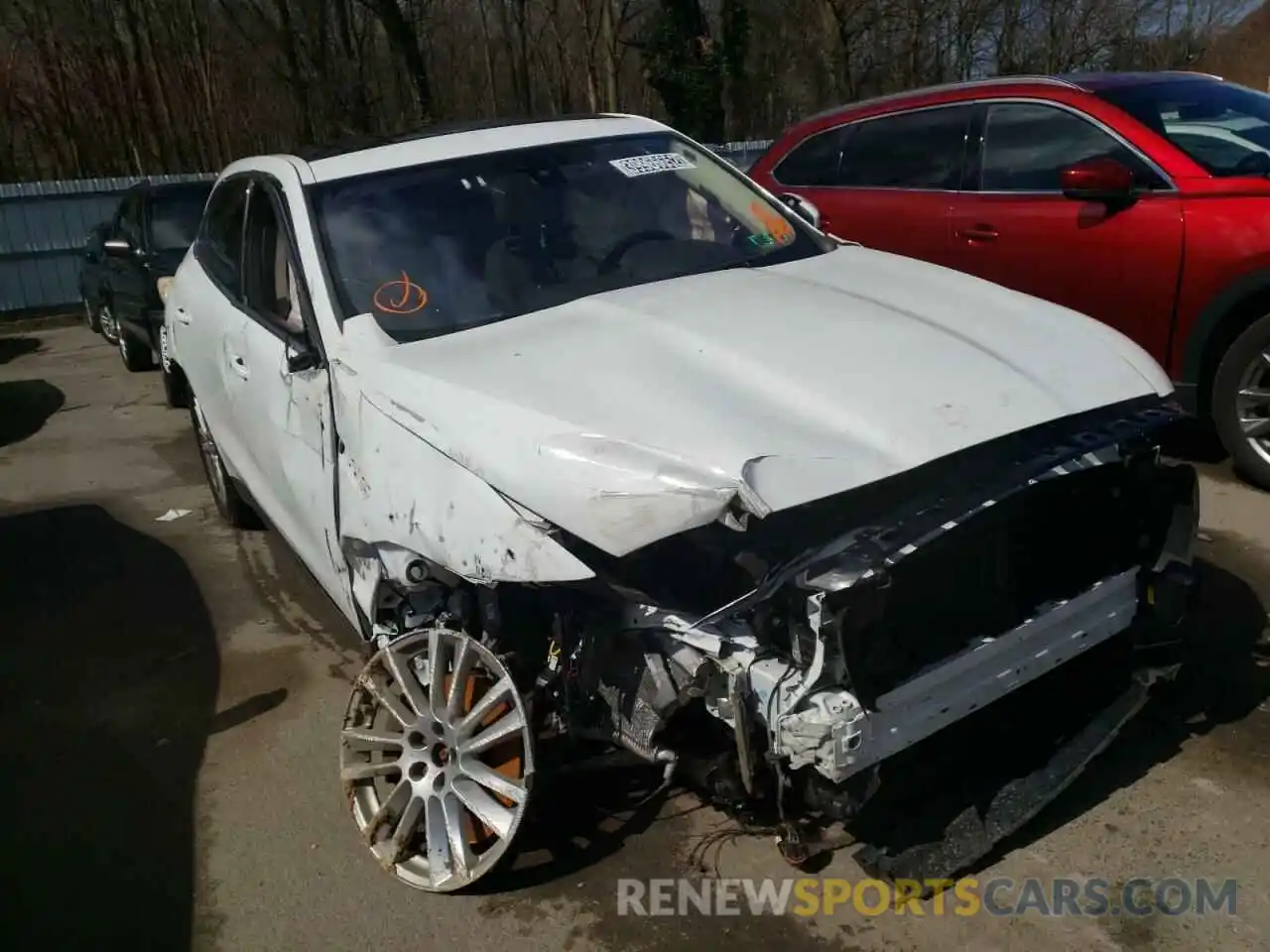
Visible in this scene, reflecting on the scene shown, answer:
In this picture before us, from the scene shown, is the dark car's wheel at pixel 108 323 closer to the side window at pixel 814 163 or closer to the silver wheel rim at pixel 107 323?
the silver wheel rim at pixel 107 323

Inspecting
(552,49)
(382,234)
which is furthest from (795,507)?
(552,49)

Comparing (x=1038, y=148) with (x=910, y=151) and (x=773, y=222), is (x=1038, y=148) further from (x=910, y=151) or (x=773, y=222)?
(x=773, y=222)

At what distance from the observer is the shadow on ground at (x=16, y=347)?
12633 mm

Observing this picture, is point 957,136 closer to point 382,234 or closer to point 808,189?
point 808,189

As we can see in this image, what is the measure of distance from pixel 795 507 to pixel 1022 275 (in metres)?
3.68

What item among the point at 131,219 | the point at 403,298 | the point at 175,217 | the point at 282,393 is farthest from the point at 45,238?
the point at 403,298

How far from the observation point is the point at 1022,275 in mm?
5719

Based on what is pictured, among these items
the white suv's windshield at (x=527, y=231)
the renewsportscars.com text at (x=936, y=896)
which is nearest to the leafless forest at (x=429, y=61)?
the white suv's windshield at (x=527, y=231)

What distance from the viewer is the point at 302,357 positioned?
11.5 ft

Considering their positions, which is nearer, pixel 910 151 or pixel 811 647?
pixel 811 647

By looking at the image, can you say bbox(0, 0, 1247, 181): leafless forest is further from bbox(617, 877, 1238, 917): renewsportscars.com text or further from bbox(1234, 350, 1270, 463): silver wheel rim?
bbox(617, 877, 1238, 917): renewsportscars.com text

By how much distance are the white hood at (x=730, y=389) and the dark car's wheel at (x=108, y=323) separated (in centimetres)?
900

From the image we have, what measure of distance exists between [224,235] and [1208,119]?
4.72 metres

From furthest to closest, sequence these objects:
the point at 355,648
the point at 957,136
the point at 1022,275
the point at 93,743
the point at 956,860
→ the point at 957,136 < the point at 1022,275 < the point at 355,648 < the point at 93,743 < the point at 956,860
